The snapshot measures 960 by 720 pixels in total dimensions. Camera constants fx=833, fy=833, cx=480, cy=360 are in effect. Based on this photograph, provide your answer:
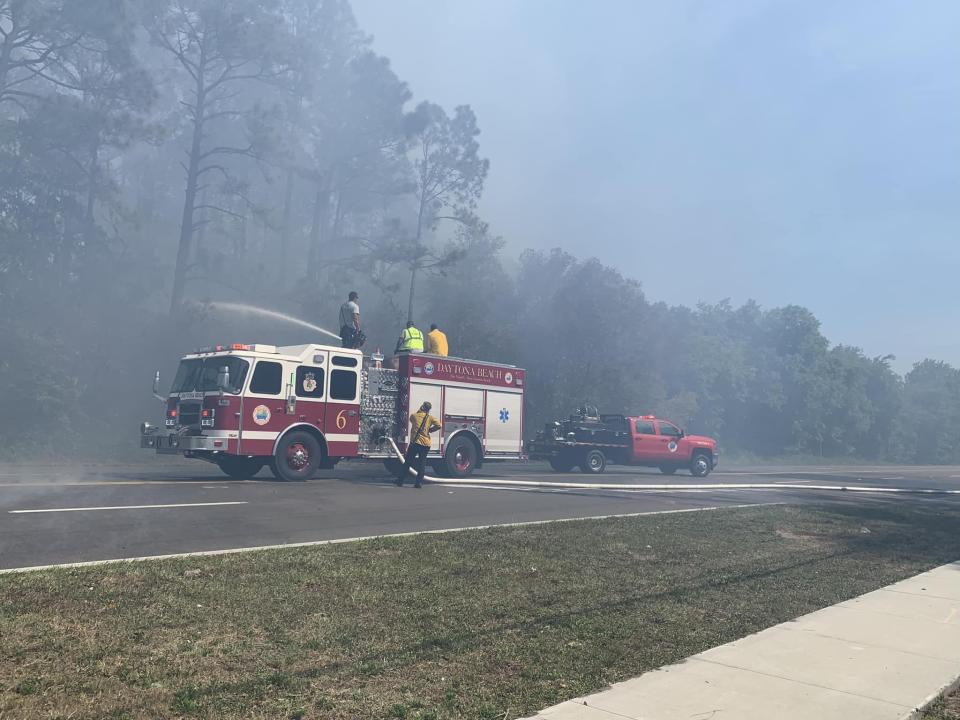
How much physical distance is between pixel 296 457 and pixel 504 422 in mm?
6372

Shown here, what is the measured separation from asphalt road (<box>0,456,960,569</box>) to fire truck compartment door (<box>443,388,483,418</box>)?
7.03ft

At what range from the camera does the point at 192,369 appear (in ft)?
54.9

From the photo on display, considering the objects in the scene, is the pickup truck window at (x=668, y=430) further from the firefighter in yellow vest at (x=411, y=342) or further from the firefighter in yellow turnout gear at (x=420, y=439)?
the firefighter in yellow turnout gear at (x=420, y=439)

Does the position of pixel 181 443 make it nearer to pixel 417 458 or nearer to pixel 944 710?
pixel 417 458

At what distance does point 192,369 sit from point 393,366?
446 cm

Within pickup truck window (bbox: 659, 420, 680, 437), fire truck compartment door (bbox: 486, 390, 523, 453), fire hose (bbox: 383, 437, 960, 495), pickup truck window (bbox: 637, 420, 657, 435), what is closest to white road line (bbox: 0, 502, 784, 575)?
fire hose (bbox: 383, 437, 960, 495)

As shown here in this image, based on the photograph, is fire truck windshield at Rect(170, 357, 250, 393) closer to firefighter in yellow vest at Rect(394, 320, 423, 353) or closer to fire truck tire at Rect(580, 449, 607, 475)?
firefighter in yellow vest at Rect(394, 320, 423, 353)

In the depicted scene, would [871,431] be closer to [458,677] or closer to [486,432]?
[486,432]

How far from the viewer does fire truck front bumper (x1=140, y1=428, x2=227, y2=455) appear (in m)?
15.4

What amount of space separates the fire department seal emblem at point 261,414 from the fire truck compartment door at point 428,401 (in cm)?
359

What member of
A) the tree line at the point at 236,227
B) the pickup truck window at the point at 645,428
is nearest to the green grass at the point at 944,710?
the pickup truck window at the point at 645,428

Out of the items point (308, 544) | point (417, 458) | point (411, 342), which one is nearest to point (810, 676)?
point (308, 544)

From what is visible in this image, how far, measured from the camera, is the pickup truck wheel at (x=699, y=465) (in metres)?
27.3

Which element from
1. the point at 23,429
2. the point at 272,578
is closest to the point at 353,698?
the point at 272,578
